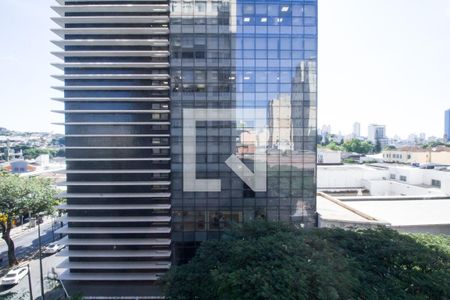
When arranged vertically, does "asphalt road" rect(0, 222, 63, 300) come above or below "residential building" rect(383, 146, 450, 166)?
below

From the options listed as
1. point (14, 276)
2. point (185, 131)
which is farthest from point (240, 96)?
point (14, 276)

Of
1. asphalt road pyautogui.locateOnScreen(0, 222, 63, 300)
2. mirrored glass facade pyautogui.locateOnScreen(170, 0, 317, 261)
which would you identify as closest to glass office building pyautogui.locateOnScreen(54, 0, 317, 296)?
mirrored glass facade pyautogui.locateOnScreen(170, 0, 317, 261)

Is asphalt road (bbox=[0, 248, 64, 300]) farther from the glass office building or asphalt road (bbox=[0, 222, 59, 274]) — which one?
asphalt road (bbox=[0, 222, 59, 274])

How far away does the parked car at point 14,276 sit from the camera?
23966mm

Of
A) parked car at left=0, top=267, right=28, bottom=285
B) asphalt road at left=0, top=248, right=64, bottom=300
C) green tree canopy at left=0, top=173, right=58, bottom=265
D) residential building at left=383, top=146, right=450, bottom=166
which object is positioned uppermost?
residential building at left=383, top=146, right=450, bottom=166

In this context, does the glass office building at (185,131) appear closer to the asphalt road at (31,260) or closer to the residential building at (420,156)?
the asphalt road at (31,260)

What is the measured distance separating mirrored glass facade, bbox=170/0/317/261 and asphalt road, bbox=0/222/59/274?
19558 millimetres

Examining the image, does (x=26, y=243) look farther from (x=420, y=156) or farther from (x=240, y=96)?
(x=420, y=156)

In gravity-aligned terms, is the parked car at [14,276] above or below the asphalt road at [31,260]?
above

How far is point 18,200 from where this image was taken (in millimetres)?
27031

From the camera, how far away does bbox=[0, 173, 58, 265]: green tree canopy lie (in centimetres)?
2659

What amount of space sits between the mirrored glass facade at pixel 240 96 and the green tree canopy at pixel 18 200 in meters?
15.6

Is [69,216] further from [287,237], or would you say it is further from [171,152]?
[287,237]

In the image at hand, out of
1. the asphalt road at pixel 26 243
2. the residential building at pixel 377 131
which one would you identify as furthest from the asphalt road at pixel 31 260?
the residential building at pixel 377 131
